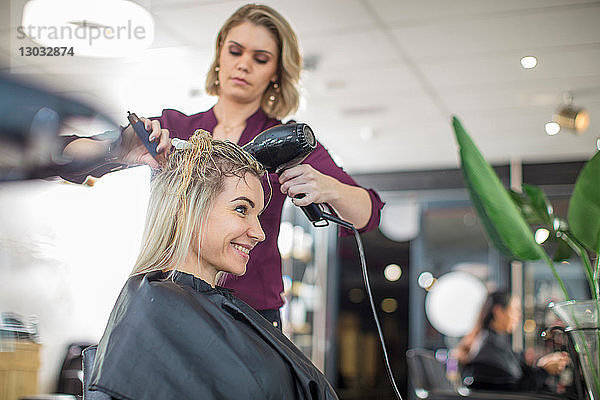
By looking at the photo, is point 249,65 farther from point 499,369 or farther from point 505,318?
point 505,318

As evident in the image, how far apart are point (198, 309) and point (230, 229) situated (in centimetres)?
18

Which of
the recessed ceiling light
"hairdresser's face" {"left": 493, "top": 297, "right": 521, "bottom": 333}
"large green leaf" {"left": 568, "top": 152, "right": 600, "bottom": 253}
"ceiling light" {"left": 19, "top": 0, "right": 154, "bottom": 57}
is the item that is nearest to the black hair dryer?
"ceiling light" {"left": 19, "top": 0, "right": 154, "bottom": 57}

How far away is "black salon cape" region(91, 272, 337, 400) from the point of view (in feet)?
3.43

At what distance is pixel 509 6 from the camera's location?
2.37 meters

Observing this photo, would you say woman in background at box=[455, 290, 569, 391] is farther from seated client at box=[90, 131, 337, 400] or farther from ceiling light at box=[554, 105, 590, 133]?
seated client at box=[90, 131, 337, 400]

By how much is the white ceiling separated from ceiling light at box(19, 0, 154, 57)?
0.03 metres

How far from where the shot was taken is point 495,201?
5.55 feet

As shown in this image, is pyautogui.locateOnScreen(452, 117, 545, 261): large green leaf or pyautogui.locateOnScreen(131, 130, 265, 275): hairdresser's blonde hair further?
pyautogui.locateOnScreen(452, 117, 545, 261): large green leaf

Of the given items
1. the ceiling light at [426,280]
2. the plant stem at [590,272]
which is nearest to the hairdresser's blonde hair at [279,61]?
the plant stem at [590,272]

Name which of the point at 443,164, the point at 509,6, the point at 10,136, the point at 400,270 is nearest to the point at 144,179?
the point at 10,136

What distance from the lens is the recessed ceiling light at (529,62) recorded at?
8.65 ft

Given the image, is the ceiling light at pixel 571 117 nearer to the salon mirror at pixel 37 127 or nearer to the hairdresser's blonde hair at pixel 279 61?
the hairdresser's blonde hair at pixel 279 61

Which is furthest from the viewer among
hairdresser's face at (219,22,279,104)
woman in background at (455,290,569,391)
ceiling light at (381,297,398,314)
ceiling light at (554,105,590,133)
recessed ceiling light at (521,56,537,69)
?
ceiling light at (381,297,398,314)

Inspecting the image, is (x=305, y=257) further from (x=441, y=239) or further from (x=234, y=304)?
(x=234, y=304)
